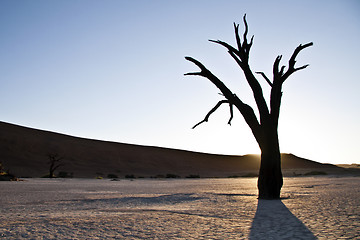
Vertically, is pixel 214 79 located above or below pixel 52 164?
above

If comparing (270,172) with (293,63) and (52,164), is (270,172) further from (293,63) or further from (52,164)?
(52,164)

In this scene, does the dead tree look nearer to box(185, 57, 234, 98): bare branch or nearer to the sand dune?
box(185, 57, 234, 98): bare branch

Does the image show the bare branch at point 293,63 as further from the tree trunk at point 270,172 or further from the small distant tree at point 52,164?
the small distant tree at point 52,164

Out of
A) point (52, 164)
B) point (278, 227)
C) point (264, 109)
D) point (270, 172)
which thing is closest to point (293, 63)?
point (264, 109)

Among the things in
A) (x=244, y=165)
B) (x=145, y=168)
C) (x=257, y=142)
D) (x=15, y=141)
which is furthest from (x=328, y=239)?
(x=244, y=165)

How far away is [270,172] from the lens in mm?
9055

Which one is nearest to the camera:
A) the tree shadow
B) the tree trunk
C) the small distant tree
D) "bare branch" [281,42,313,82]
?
the tree shadow

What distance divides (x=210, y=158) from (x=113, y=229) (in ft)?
235

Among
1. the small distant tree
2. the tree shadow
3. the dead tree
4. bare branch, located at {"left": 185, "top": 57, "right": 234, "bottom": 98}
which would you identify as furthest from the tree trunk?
the small distant tree

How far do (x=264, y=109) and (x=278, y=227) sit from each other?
16.7 ft

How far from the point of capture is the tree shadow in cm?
412

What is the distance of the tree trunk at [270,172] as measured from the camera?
8969mm

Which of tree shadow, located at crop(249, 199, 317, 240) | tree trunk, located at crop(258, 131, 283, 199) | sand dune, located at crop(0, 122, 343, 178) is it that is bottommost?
tree shadow, located at crop(249, 199, 317, 240)

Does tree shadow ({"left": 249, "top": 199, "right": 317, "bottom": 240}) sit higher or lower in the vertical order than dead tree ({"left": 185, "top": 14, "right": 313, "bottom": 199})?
lower
